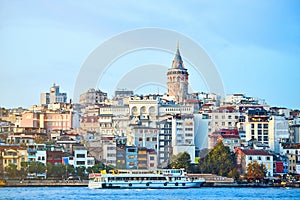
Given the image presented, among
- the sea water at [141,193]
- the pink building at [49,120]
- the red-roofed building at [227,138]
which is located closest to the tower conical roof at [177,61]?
the pink building at [49,120]

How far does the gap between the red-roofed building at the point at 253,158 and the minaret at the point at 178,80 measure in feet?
108

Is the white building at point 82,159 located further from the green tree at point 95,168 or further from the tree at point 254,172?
the tree at point 254,172

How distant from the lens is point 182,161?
2424 inches

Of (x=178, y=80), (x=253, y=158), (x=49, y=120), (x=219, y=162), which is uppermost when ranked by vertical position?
(x=178, y=80)

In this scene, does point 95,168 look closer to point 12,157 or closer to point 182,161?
point 12,157

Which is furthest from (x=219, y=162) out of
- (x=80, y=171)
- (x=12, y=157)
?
(x=12, y=157)

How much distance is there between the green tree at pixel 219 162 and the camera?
60.0 m

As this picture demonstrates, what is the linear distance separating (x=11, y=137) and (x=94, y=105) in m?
21.9

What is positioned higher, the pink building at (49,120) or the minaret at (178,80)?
the minaret at (178,80)

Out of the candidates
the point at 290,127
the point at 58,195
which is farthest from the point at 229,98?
the point at 58,195

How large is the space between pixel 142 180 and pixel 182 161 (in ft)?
26.2

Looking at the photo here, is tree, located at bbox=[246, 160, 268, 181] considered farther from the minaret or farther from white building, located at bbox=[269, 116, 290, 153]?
the minaret

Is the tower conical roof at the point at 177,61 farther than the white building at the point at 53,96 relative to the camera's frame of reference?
No

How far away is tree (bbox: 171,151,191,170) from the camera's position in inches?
2386
